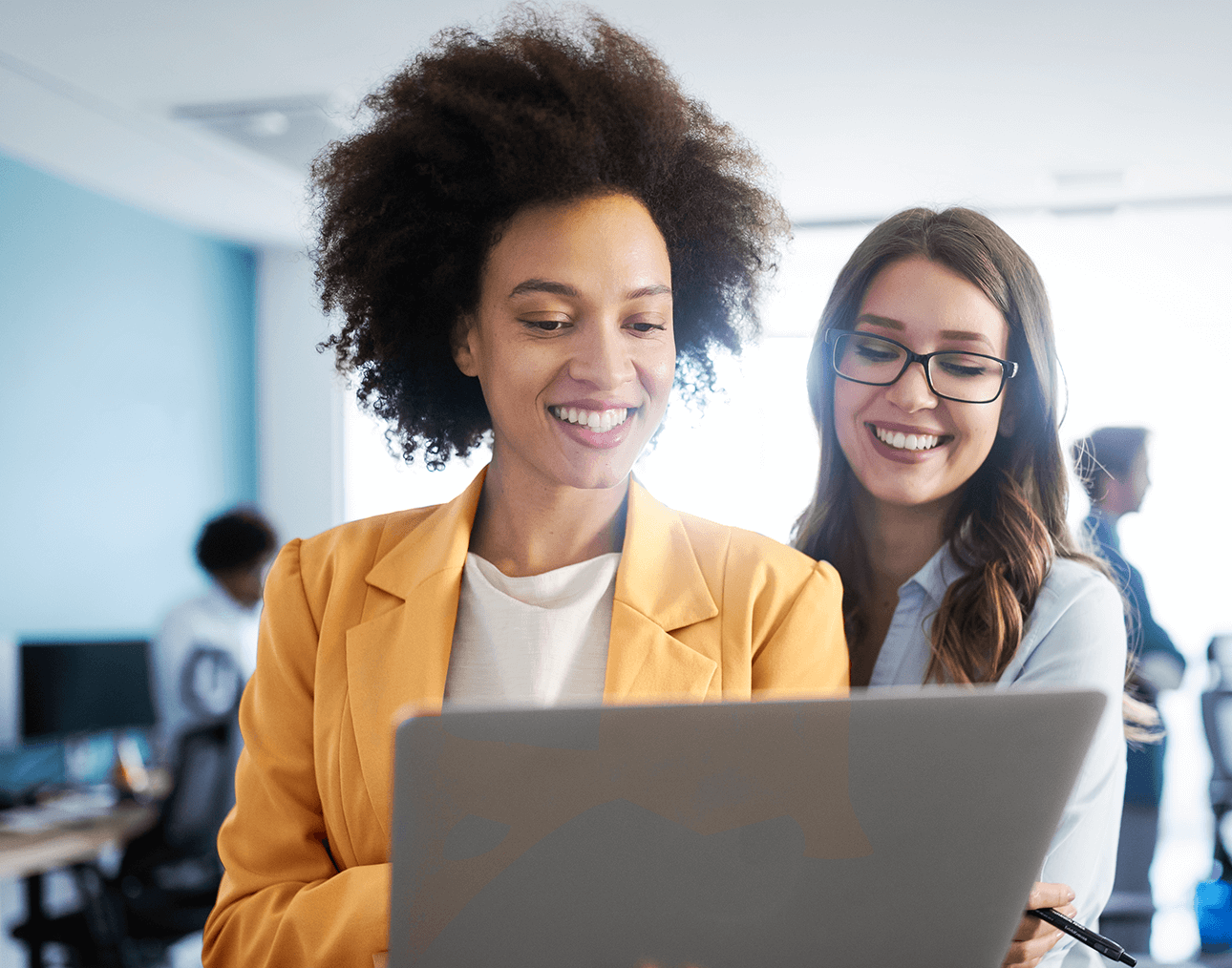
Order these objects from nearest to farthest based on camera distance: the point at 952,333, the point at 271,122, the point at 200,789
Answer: the point at 952,333 → the point at 200,789 → the point at 271,122

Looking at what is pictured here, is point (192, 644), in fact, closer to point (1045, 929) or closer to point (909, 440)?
point (909, 440)

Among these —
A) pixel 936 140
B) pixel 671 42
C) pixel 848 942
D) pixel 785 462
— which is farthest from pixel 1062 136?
pixel 848 942

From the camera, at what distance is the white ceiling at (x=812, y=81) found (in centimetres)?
340

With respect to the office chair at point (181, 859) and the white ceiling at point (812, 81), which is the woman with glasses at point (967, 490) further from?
the office chair at point (181, 859)

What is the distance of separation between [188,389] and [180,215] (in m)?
0.96

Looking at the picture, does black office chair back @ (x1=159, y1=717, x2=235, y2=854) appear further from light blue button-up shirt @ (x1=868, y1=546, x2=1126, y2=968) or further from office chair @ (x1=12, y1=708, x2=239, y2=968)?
light blue button-up shirt @ (x1=868, y1=546, x2=1126, y2=968)

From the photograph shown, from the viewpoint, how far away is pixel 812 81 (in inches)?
154

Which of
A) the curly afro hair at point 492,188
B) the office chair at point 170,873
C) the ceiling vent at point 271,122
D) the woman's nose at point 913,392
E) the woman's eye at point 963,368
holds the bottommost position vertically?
the office chair at point 170,873

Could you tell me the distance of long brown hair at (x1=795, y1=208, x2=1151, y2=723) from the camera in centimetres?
140

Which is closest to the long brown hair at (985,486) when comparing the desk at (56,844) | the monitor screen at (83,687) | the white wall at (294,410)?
the desk at (56,844)

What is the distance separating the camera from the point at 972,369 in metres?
1.44

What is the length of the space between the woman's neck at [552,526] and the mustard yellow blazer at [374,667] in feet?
0.20

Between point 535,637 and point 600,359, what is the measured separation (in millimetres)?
328

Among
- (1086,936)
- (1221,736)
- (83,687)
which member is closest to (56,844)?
(83,687)
